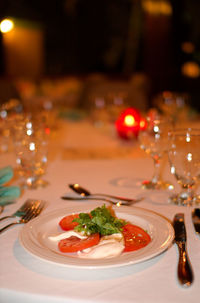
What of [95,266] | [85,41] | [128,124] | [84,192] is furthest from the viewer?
[85,41]

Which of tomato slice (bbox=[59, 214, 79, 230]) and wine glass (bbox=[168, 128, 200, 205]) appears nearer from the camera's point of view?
tomato slice (bbox=[59, 214, 79, 230])

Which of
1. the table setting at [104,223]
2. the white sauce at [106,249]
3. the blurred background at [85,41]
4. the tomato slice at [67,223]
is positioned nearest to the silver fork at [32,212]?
the table setting at [104,223]

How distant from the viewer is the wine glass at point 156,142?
127 centimetres

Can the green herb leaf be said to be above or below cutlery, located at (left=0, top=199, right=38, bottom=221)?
above

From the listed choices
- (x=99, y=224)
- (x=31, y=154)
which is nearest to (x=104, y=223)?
(x=99, y=224)

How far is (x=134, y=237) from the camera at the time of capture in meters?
0.78

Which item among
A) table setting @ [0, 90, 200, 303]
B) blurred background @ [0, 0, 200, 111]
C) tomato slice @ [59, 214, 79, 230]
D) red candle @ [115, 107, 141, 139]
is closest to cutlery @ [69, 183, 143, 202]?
table setting @ [0, 90, 200, 303]

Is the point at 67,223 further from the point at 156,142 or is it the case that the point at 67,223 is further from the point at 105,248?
the point at 156,142

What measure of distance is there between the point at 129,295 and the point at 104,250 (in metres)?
0.12

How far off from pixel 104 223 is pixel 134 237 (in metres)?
0.07

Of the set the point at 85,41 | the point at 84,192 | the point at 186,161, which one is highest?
the point at 85,41

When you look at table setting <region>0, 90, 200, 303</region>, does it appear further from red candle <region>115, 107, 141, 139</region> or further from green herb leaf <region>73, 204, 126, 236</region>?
red candle <region>115, 107, 141, 139</region>

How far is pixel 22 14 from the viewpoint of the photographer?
7.46 metres

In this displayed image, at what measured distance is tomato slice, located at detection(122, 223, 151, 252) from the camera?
0.75 m
